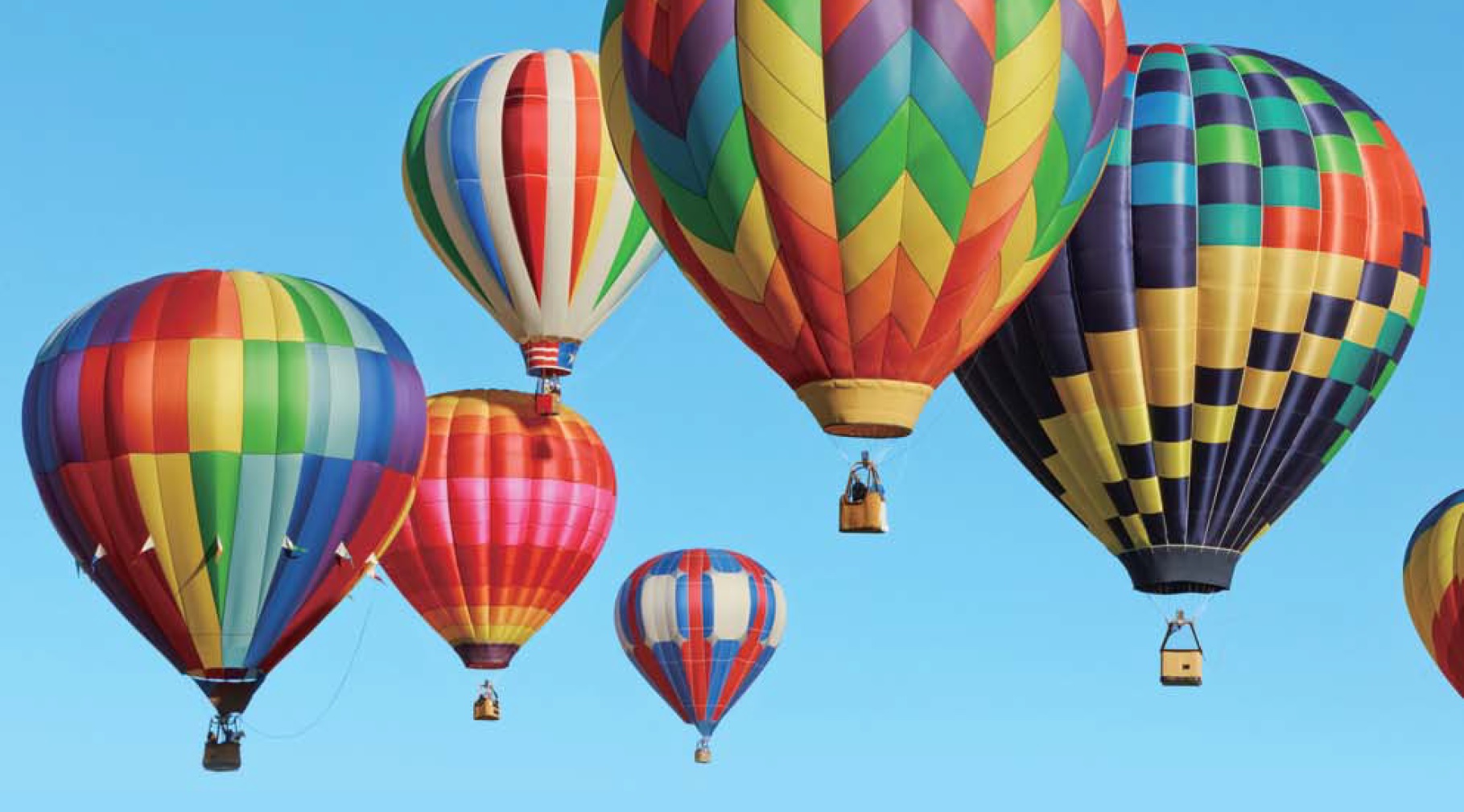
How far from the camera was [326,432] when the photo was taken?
31234 mm

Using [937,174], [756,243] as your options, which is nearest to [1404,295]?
[937,174]

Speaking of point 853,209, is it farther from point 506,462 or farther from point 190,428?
point 506,462

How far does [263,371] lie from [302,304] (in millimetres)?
1084

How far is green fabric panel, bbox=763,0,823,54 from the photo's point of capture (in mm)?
25797

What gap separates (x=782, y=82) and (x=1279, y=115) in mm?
6750

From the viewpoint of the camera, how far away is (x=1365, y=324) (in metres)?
31.1

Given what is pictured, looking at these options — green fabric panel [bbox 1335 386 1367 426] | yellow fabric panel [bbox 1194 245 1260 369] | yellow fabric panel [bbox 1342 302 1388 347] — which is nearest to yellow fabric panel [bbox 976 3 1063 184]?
yellow fabric panel [bbox 1194 245 1260 369]

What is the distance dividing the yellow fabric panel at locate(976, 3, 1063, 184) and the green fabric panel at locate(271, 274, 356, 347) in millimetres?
7979

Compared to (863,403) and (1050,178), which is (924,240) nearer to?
(1050,178)

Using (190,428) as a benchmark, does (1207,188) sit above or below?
above

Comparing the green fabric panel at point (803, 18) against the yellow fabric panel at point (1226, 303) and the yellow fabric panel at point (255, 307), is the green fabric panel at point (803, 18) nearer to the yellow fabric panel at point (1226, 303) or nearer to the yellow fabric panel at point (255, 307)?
the yellow fabric panel at point (1226, 303)

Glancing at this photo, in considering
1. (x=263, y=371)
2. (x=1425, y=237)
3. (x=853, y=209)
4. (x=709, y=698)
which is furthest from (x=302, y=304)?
(x=709, y=698)

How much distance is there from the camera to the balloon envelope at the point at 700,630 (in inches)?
1722

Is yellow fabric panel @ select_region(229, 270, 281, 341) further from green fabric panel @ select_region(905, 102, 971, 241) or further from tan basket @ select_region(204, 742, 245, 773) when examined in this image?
green fabric panel @ select_region(905, 102, 971, 241)
